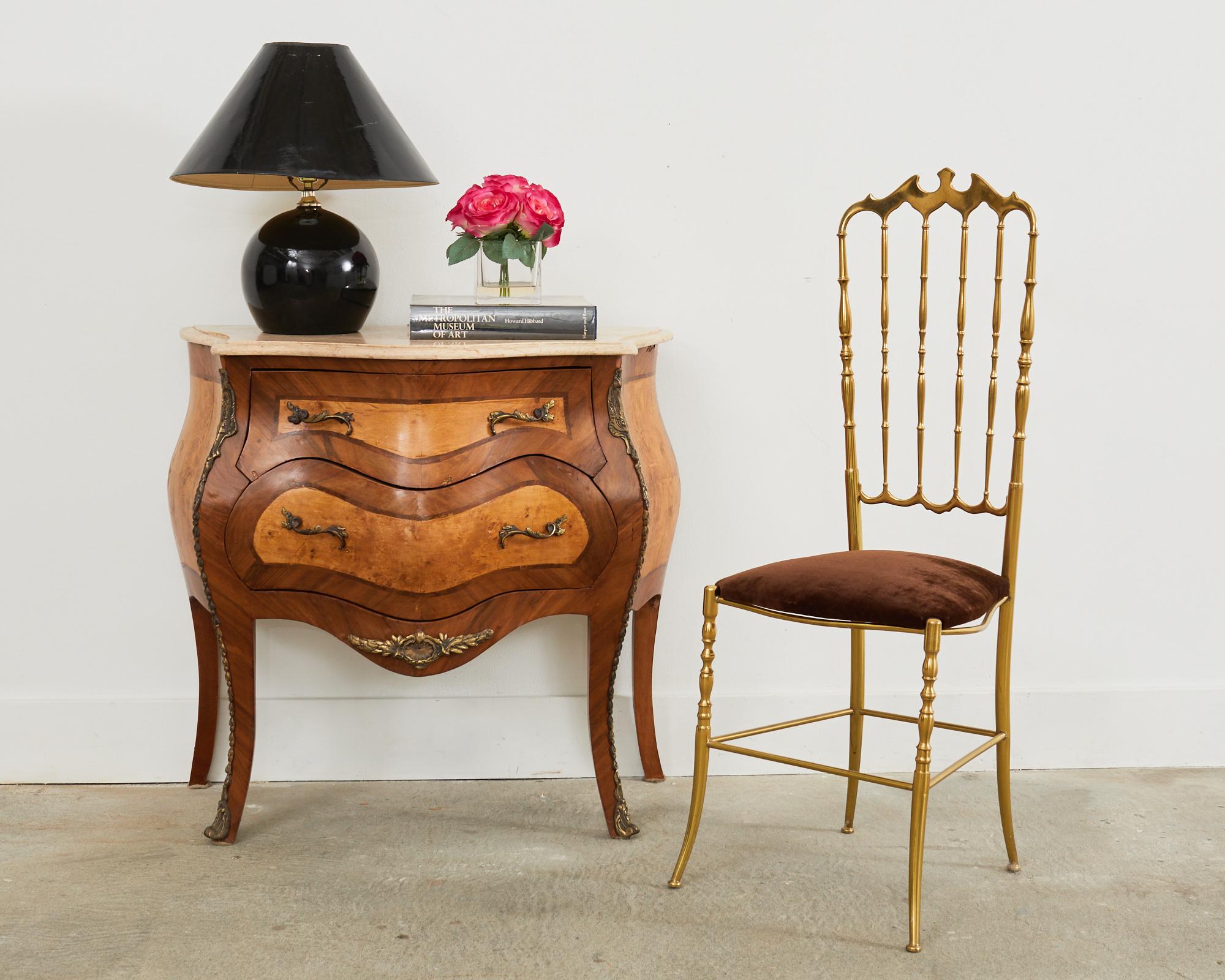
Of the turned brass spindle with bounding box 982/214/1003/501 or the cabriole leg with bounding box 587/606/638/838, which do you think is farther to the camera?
the cabriole leg with bounding box 587/606/638/838

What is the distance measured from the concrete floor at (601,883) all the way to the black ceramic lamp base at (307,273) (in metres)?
0.99

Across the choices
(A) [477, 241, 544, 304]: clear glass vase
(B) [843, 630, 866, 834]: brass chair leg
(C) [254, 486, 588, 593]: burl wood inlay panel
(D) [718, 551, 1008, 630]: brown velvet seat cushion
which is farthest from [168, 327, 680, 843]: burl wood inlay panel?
(B) [843, 630, 866, 834]: brass chair leg

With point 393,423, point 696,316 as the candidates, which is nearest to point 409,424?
point 393,423

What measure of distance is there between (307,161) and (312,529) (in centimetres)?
63

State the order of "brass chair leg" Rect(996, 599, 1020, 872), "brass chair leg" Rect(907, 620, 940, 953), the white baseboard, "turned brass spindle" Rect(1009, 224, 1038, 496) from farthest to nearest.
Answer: the white baseboard, "brass chair leg" Rect(996, 599, 1020, 872), "turned brass spindle" Rect(1009, 224, 1038, 496), "brass chair leg" Rect(907, 620, 940, 953)

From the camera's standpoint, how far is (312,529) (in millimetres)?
1985

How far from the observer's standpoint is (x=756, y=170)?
2.45 meters

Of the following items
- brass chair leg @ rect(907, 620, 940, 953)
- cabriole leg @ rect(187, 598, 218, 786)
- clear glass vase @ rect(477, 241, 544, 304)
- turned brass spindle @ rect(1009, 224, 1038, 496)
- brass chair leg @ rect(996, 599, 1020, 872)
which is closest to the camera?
brass chair leg @ rect(907, 620, 940, 953)

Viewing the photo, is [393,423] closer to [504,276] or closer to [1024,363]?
[504,276]

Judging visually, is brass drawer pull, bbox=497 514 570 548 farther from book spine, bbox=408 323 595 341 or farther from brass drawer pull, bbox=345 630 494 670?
book spine, bbox=408 323 595 341

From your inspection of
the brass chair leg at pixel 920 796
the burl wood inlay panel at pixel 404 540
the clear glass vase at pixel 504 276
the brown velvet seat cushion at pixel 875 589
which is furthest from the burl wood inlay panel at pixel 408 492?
the brass chair leg at pixel 920 796

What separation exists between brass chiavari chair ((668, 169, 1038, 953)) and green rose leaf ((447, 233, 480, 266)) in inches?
26.4

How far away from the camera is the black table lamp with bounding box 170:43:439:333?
1.96m

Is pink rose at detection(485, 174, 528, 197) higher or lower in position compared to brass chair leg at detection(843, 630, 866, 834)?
higher
